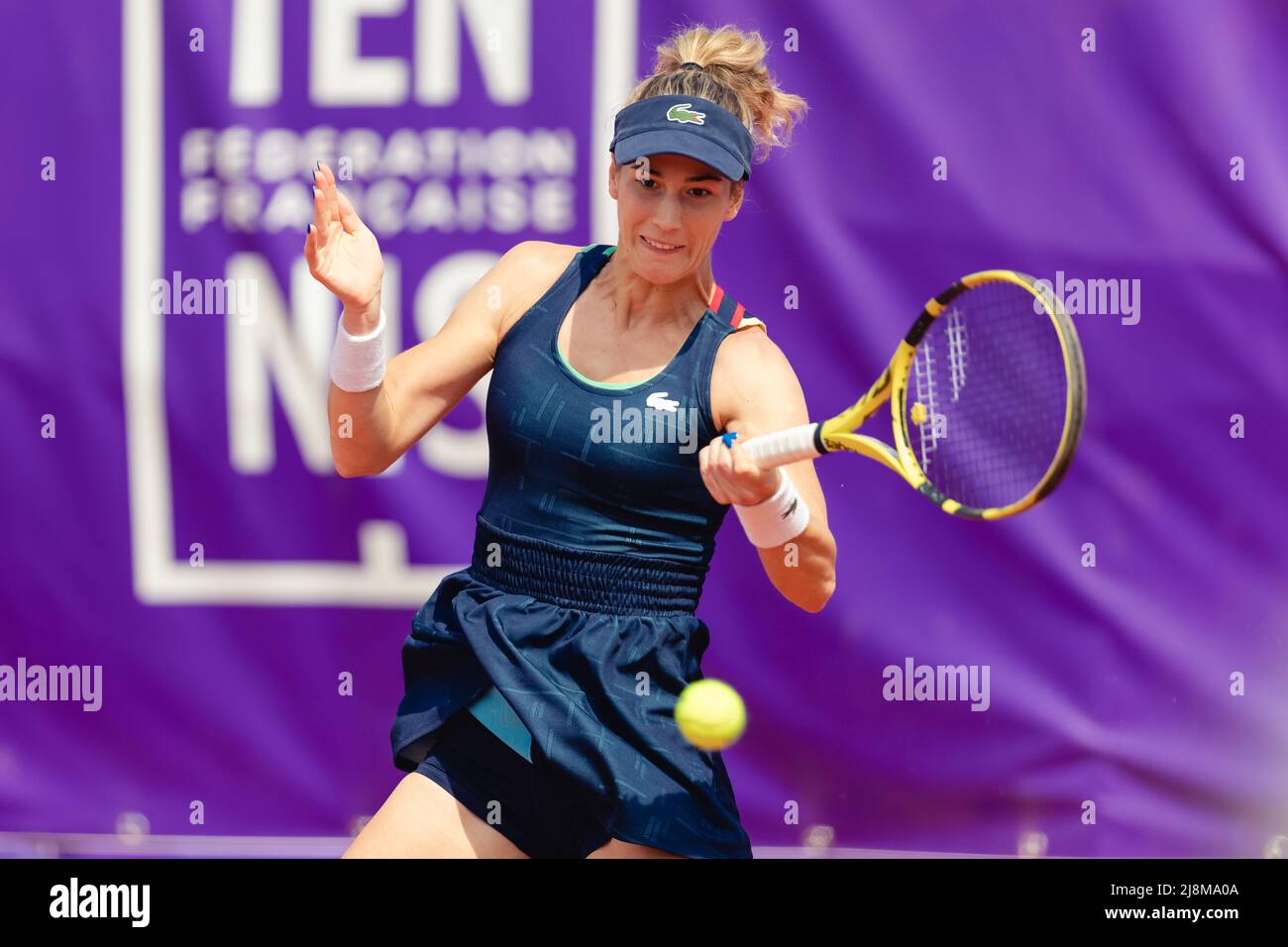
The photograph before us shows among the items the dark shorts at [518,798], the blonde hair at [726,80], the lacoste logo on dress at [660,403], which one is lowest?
the dark shorts at [518,798]

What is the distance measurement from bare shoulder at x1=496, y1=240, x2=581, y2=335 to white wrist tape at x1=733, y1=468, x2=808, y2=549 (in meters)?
0.56

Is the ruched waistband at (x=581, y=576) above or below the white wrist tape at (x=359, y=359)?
below

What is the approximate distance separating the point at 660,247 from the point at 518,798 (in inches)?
36.9

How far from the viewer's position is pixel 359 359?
8.63 ft

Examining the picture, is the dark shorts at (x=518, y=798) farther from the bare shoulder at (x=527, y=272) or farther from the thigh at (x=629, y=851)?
the bare shoulder at (x=527, y=272)

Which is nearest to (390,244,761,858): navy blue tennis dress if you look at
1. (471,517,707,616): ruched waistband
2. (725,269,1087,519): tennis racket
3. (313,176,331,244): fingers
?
(471,517,707,616): ruched waistband

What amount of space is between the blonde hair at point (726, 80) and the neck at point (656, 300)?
0.27 metres

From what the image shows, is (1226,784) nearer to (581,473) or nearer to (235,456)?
(581,473)

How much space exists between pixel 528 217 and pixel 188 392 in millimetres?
942

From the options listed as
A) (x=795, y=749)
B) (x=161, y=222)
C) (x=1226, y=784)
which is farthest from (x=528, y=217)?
(x=1226, y=784)

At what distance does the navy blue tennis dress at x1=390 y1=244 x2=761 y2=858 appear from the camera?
2605 mm

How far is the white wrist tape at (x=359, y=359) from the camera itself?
2621 millimetres

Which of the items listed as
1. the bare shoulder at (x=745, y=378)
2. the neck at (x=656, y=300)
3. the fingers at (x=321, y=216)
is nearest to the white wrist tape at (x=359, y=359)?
the fingers at (x=321, y=216)

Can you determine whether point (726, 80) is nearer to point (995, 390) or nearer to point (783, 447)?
point (783, 447)
